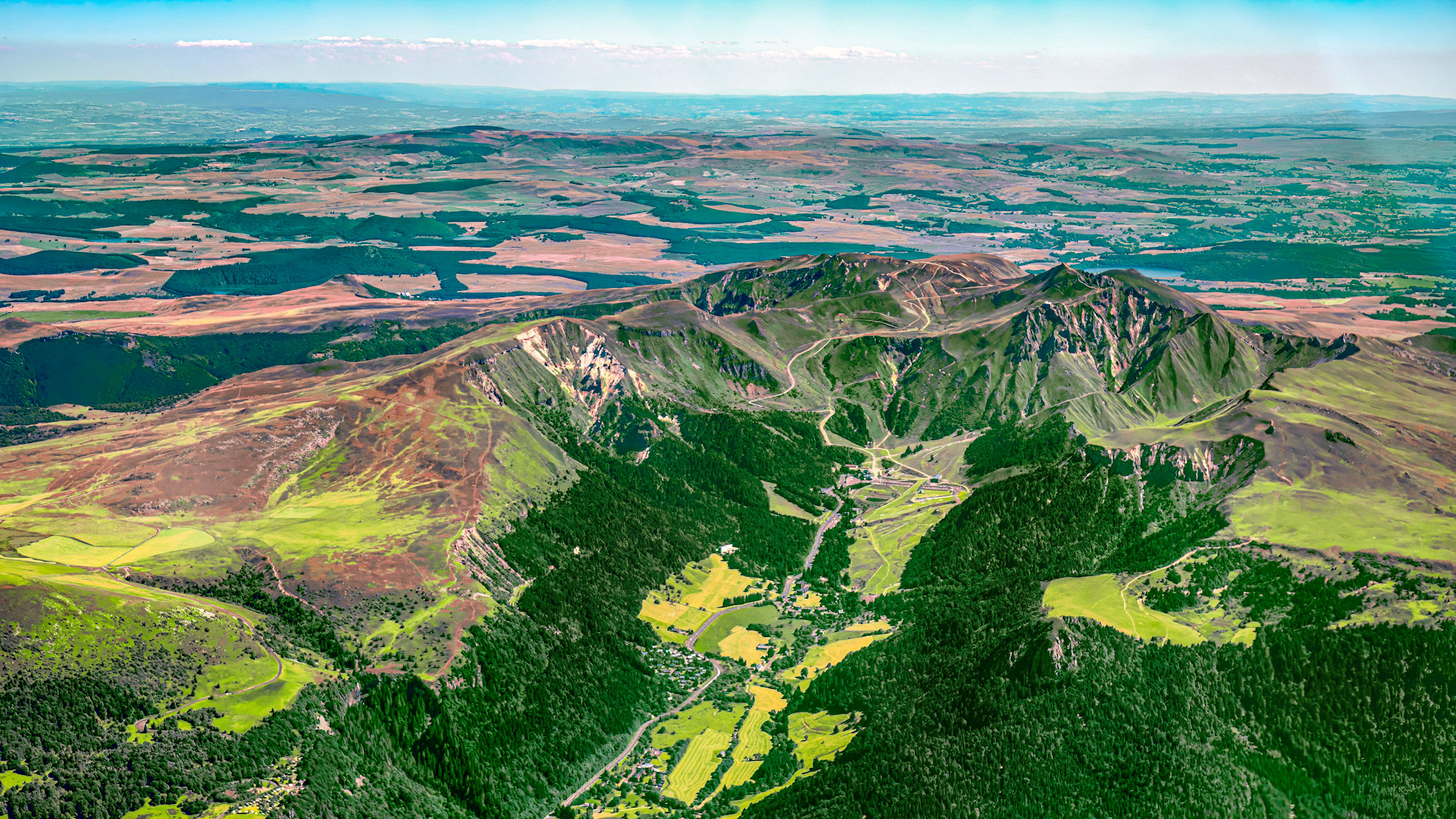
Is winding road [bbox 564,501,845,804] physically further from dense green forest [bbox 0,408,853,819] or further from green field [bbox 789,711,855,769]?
green field [bbox 789,711,855,769]

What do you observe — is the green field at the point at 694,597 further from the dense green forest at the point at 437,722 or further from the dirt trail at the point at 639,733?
the dirt trail at the point at 639,733

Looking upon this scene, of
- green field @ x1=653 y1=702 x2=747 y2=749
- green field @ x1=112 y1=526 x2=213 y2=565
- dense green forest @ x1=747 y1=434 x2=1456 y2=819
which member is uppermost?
green field @ x1=112 y1=526 x2=213 y2=565

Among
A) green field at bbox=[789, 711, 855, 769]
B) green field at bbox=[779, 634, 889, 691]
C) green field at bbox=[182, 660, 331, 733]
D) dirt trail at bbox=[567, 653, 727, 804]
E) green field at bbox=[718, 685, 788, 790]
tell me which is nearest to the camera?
green field at bbox=[182, 660, 331, 733]

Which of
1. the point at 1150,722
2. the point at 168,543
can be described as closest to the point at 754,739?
the point at 1150,722

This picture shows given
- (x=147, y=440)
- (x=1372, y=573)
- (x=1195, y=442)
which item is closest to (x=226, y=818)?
(x=147, y=440)

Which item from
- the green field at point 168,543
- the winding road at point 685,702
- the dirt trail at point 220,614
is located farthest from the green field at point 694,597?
the green field at point 168,543

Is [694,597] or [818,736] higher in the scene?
[694,597]

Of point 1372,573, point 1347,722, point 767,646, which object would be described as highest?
point 1372,573

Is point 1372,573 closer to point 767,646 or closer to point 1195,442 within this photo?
point 1195,442

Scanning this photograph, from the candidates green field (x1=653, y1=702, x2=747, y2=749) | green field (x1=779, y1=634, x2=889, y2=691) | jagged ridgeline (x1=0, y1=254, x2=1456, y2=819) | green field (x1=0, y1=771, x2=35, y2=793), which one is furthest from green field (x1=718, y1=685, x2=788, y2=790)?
green field (x1=0, y1=771, x2=35, y2=793)

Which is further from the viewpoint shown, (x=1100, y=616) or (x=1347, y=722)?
(x=1100, y=616)

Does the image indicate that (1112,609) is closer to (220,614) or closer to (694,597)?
(694,597)
